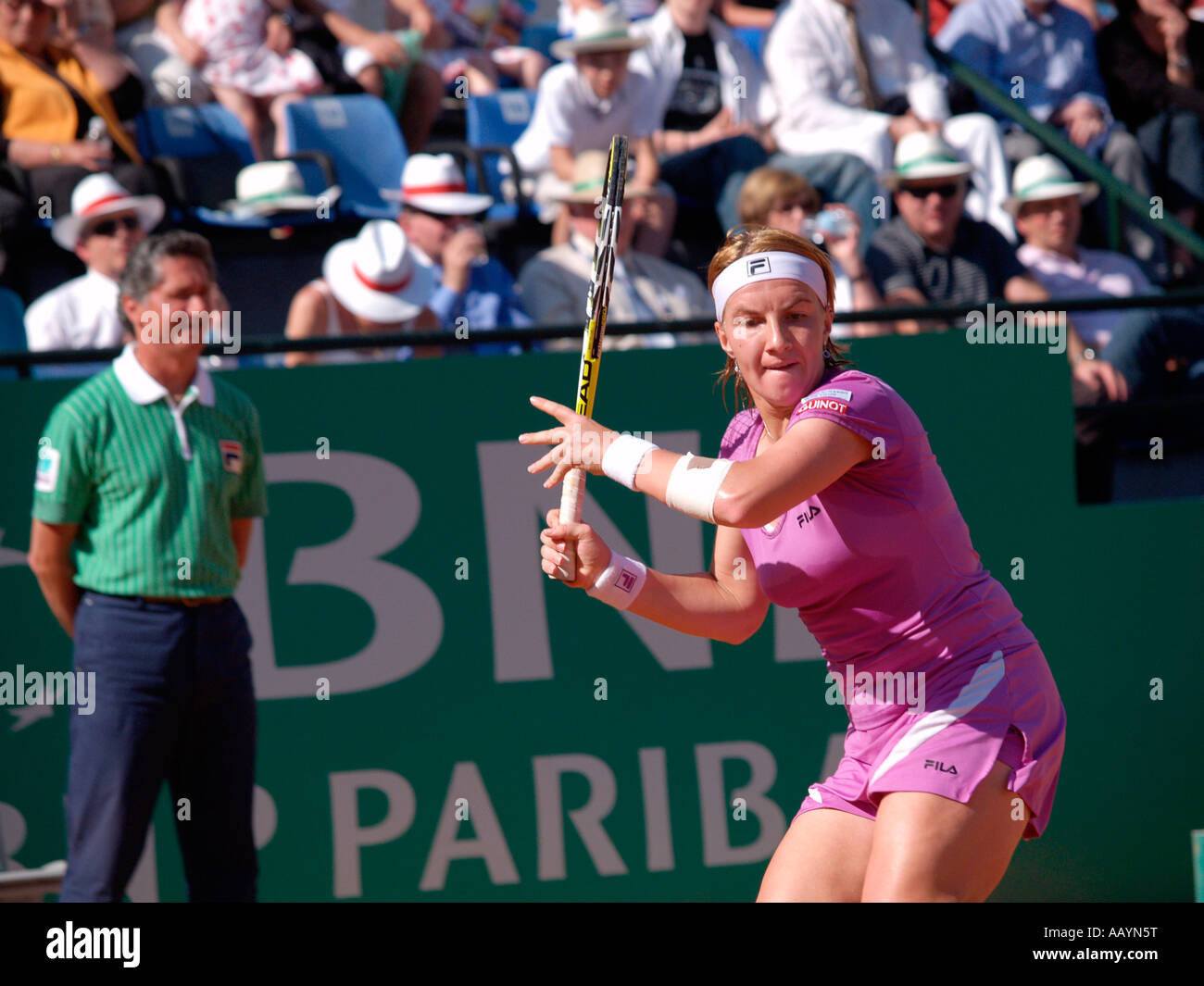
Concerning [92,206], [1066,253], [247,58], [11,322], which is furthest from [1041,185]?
[11,322]

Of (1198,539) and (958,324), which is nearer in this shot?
(1198,539)

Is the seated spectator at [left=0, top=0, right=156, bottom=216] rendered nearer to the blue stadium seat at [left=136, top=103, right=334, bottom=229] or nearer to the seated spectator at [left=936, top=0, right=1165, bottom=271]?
the blue stadium seat at [left=136, top=103, right=334, bottom=229]

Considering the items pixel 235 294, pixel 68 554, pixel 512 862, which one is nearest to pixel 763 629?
pixel 512 862

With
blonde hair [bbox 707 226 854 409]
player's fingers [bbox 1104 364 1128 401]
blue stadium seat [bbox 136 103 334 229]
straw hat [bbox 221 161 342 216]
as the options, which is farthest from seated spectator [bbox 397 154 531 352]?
blonde hair [bbox 707 226 854 409]

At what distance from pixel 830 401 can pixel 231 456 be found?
2249 mm

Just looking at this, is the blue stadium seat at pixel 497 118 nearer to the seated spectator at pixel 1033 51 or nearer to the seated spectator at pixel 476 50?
the seated spectator at pixel 476 50

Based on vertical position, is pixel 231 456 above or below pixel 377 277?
below

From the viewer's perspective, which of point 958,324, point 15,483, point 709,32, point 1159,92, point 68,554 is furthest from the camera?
point 1159,92

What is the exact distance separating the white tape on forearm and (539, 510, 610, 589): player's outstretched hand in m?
0.28

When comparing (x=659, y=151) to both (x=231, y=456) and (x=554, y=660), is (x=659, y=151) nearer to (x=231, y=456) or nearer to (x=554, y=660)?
(x=554, y=660)

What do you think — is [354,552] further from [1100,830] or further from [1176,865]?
[1176,865]

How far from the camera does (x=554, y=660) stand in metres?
4.79

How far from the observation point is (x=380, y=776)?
473 cm

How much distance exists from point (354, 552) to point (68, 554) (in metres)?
0.94
